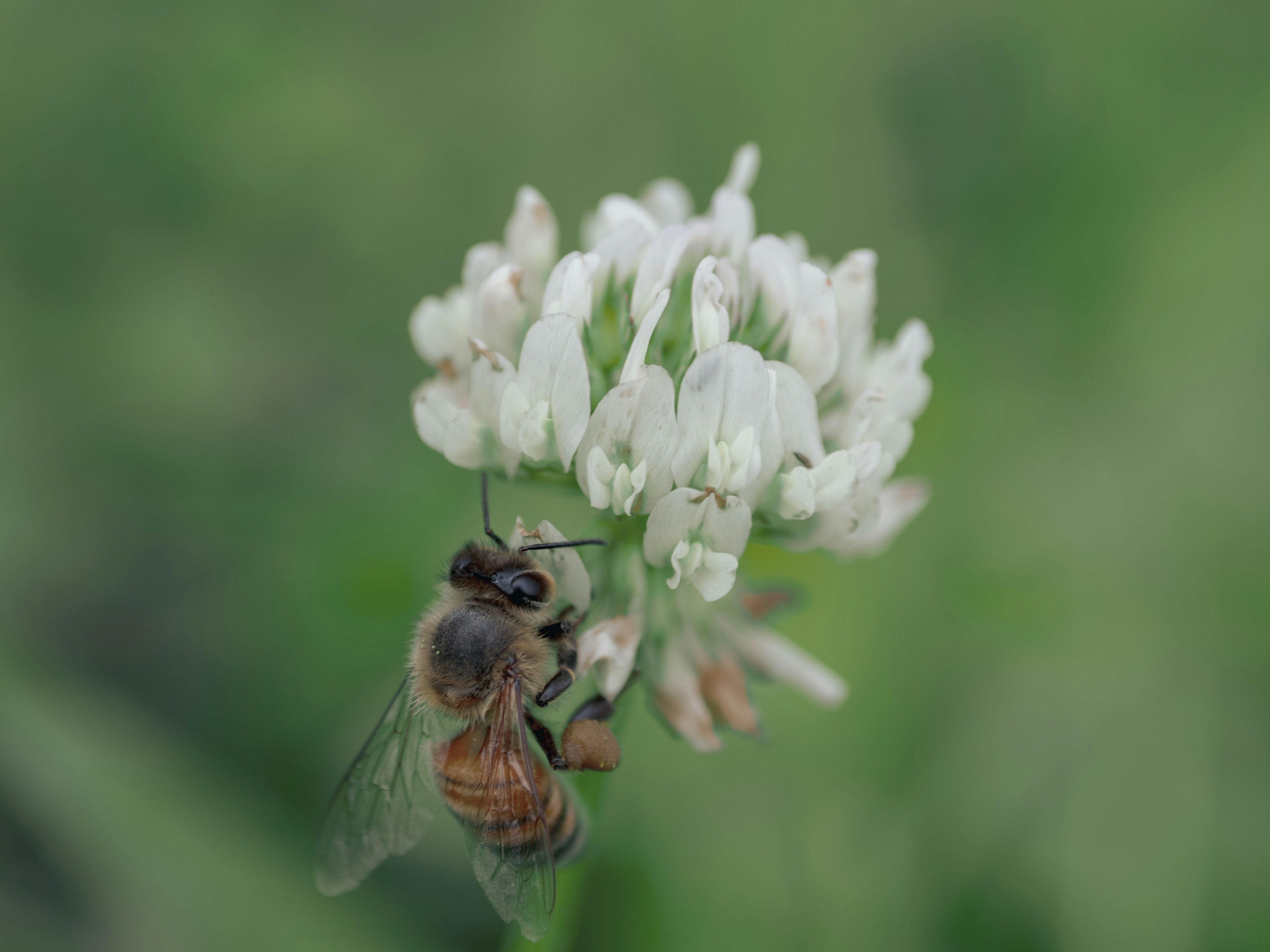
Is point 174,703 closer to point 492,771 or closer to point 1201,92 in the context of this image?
point 492,771

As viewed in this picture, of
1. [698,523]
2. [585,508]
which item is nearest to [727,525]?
[698,523]

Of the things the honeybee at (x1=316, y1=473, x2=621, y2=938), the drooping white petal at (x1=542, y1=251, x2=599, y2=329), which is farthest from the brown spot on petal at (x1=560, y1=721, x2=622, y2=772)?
the drooping white petal at (x1=542, y1=251, x2=599, y2=329)

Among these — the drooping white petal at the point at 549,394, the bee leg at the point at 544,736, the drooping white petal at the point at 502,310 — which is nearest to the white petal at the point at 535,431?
the drooping white petal at the point at 549,394

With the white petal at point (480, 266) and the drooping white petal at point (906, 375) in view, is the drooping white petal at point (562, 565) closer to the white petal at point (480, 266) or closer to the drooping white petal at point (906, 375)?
the white petal at point (480, 266)

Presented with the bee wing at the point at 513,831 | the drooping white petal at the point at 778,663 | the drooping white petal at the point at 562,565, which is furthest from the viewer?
the drooping white petal at the point at 778,663

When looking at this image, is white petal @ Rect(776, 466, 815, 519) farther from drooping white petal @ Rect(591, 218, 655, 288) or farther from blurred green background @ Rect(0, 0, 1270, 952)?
blurred green background @ Rect(0, 0, 1270, 952)

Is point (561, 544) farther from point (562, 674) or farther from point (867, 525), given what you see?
point (867, 525)
